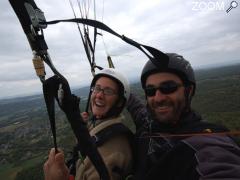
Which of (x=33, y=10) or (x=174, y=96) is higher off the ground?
(x=33, y=10)

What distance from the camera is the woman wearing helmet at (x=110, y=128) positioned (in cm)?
271

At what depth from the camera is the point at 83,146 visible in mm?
1650

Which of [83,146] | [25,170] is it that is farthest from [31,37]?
[25,170]

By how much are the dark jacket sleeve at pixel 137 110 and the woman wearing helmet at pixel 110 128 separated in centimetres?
74

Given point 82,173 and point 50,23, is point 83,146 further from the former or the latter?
point 82,173

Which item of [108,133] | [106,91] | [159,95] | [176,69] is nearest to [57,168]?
[108,133]

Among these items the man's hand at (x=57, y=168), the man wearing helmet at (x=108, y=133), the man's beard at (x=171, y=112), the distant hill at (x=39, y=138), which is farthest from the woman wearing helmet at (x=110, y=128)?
the distant hill at (x=39, y=138)

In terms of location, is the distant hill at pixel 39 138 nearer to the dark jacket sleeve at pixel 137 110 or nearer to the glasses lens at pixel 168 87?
the dark jacket sleeve at pixel 137 110

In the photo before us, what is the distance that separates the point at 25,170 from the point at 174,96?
172ft

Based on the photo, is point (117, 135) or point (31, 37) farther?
point (117, 135)

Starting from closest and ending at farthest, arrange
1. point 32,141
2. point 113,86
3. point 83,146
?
point 83,146, point 113,86, point 32,141

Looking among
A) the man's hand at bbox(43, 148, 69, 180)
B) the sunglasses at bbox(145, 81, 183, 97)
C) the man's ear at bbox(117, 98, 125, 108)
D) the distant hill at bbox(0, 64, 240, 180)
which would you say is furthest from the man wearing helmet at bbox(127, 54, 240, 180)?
the distant hill at bbox(0, 64, 240, 180)

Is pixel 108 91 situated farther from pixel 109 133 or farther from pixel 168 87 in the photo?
pixel 168 87

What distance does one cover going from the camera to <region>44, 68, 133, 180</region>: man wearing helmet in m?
2.66
